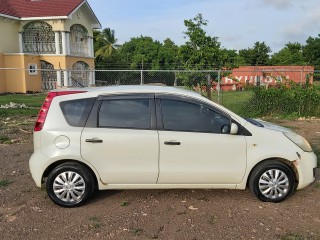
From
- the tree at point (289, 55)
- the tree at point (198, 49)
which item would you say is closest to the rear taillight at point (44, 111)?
the tree at point (198, 49)

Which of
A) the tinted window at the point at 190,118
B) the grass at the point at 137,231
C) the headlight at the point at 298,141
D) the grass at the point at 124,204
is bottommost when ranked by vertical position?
the grass at the point at 137,231

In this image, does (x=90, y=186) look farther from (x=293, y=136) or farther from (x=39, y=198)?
(x=293, y=136)

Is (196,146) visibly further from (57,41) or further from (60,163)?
(57,41)

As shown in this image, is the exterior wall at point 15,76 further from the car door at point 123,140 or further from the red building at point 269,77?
the car door at point 123,140

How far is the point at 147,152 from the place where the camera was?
4566mm

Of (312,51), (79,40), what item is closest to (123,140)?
(79,40)

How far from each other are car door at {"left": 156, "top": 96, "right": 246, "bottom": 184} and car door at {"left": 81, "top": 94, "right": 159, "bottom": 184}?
0.14 meters

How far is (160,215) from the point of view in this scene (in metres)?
4.41

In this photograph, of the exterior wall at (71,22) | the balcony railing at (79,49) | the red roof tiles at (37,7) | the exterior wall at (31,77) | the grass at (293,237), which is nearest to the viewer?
the grass at (293,237)

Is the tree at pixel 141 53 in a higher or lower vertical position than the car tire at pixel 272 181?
higher

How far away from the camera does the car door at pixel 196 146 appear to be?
4559 mm

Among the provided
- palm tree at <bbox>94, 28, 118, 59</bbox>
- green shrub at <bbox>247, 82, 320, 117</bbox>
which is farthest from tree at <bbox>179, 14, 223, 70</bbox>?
palm tree at <bbox>94, 28, 118, 59</bbox>

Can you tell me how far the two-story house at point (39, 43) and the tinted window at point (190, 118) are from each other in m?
22.7

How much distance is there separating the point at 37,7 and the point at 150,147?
2867 cm
